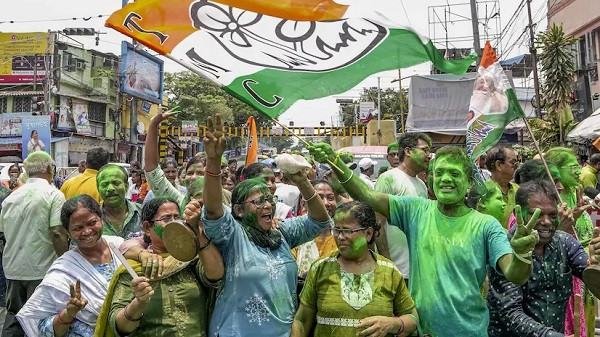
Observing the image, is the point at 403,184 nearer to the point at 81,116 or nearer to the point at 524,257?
the point at 524,257

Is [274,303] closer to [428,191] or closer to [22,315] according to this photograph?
[22,315]

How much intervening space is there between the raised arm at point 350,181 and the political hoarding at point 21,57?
113 ft

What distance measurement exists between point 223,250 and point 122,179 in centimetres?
198

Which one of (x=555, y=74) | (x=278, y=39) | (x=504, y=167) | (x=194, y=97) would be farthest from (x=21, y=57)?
(x=504, y=167)

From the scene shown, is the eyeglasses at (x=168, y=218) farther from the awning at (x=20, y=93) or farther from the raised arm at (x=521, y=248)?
the awning at (x=20, y=93)

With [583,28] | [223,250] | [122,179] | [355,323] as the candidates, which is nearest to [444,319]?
[355,323]

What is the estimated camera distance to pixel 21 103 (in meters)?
33.6

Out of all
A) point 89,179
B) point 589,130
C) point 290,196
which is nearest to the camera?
point 89,179

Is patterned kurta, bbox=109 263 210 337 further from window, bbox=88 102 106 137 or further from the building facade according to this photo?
window, bbox=88 102 106 137

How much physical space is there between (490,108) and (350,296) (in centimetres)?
198

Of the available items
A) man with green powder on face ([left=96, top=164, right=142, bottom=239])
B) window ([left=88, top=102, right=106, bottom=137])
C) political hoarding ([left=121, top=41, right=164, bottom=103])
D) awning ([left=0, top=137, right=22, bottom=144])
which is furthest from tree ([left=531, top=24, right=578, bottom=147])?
awning ([left=0, top=137, right=22, bottom=144])

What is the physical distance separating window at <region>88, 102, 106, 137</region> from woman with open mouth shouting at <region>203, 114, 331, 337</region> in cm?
3376

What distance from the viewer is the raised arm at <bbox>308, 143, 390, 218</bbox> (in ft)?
10.4

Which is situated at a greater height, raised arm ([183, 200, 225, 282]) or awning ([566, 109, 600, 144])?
awning ([566, 109, 600, 144])
